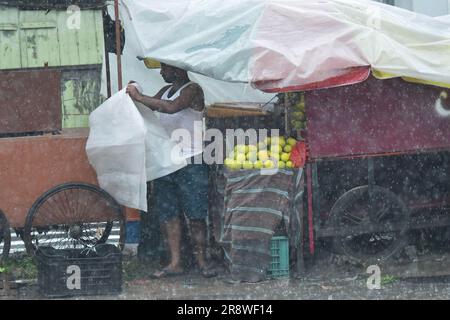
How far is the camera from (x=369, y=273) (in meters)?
7.72

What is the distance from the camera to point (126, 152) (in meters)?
7.30

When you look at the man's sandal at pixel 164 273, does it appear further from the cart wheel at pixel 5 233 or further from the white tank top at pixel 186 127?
the cart wheel at pixel 5 233

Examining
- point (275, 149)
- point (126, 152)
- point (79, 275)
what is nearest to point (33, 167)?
point (126, 152)

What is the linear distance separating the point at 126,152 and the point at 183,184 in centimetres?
72

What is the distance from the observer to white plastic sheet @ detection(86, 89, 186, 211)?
7.30 metres

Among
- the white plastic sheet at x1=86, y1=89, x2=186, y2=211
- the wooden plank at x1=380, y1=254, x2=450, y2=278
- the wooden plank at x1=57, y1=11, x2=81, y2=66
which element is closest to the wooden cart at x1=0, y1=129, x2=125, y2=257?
the white plastic sheet at x1=86, y1=89, x2=186, y2=211

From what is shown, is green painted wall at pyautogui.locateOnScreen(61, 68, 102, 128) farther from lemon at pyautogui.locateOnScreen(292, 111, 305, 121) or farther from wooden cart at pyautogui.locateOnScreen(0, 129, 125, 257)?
lemon at pyautogui.locateOnScreen(292, 111, 305, 121)

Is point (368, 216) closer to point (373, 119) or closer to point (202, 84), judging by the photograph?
point (373, 119)

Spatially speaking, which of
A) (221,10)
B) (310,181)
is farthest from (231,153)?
(221,10)

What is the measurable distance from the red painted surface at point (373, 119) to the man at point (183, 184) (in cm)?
106

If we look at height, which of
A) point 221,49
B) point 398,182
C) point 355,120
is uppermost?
point 221,49

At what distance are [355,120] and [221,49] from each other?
1357 mm
